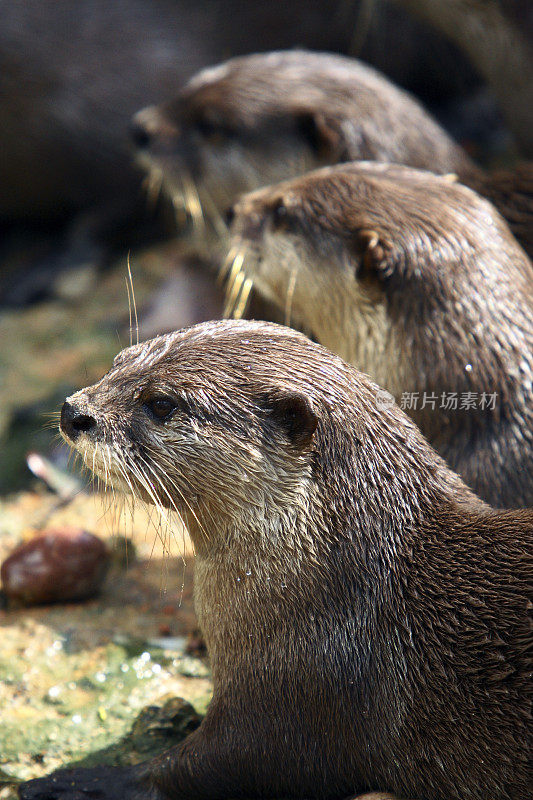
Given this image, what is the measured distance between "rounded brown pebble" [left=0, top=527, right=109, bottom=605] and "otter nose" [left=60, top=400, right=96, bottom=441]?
959mm

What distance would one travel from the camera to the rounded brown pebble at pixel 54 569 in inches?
122

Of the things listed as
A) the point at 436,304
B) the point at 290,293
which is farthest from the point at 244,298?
the point at 436,304

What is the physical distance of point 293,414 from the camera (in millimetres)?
2156

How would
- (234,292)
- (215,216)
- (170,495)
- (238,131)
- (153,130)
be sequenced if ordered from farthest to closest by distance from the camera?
(215,216) → (153,130) → (238,131) → (234,292) → (170,495)

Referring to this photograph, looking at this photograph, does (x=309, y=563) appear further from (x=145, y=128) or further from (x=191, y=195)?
(x=145, y=128)

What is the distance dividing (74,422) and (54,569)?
39.5 inches

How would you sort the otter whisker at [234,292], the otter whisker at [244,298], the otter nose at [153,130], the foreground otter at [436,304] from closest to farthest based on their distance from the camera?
the foreground otter at [436,304]
the otter whisker at [234,292]
the otter whisker at [244,298]
the otter nose at [153,130]

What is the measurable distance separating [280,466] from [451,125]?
4.33 metres

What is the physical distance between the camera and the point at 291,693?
215cm

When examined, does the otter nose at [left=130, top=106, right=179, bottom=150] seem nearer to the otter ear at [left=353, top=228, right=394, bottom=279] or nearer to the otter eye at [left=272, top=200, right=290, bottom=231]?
the otter eye at [left=272, top=200, right=290, bottom=231]

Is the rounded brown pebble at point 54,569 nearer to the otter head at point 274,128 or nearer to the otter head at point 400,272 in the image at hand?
the otter head at point 400,272

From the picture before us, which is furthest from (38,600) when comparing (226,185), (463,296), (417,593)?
(226,185)

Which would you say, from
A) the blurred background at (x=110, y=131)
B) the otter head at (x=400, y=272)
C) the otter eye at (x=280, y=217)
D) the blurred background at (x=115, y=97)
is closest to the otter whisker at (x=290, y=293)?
the otter head at (x=400, y=272)

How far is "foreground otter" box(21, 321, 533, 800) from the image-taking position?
2092 millimetres
